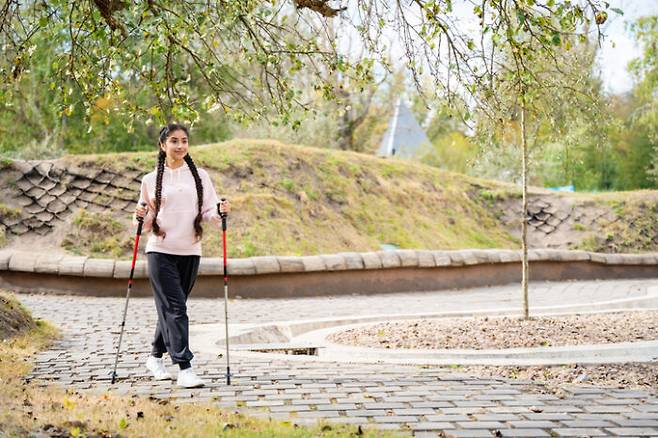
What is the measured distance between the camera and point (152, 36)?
21.4 ft

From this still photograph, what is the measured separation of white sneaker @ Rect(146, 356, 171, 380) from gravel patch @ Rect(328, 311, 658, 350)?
2634 millimetres

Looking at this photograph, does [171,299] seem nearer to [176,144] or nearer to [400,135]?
[176,144]

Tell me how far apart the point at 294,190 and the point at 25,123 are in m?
15.8

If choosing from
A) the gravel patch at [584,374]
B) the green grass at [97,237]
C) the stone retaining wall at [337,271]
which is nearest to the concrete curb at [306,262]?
the stone retaining wall at [337,271]

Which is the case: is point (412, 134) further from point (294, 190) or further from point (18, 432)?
point (18, 432)

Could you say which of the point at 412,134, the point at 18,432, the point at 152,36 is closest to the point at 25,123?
the point at 412,134

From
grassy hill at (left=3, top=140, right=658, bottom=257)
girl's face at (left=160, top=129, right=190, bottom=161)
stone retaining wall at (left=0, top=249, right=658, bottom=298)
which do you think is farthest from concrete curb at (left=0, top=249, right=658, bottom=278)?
girl's face at (left=160, top=129, right=190, bottom=161)

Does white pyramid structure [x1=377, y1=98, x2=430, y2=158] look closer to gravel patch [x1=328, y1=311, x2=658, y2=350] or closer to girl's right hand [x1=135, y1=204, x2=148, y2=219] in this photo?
gravel patch [x1=328, y1=311, x2=658, y2=350]

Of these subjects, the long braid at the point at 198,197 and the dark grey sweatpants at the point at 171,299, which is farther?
the long braid at the point at 198,197

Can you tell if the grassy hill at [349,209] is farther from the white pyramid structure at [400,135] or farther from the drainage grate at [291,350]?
the white pyramid structure at [400,135]

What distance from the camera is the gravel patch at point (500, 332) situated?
8.51 meters

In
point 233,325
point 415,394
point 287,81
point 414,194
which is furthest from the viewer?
point 414,194

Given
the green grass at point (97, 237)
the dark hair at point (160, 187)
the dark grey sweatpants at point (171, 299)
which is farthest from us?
the green grass at point (97, 237)

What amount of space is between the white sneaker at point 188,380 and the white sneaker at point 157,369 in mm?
367
